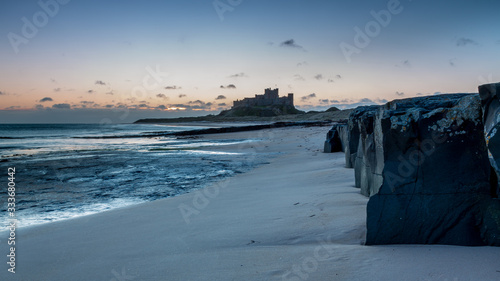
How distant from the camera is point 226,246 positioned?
3182 mm

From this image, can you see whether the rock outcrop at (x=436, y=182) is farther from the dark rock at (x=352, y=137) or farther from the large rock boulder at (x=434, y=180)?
the dark rock at (x=352, y=137)

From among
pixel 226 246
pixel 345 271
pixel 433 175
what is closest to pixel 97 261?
pixel 226 246

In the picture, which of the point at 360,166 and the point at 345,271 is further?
the point at 360,166

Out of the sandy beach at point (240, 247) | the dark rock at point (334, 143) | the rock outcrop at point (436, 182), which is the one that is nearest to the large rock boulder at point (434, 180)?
the rock outcrop at point (436, 182)

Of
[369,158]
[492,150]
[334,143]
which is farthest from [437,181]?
[334,143]

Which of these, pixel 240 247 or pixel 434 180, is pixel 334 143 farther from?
pixel 240 247

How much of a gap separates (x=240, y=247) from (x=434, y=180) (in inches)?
70.8

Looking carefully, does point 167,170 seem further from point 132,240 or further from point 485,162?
point 485,162

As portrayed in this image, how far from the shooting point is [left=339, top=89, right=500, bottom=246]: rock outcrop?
261 centimetres

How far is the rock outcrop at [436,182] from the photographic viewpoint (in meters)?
2.61

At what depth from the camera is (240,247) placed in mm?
3088

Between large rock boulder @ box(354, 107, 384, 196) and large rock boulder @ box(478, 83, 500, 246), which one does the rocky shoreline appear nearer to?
large rock boulder @ box(478, 83, 500, 246)

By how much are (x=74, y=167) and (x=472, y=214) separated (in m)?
12.1

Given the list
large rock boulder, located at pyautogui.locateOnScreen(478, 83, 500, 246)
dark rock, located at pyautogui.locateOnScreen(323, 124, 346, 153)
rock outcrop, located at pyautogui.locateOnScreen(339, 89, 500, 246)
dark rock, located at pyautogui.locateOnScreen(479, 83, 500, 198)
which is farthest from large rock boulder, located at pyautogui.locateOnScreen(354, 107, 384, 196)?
dark rock, located at pyautogui.locateOnScreen(323, 124, 346, 153)
